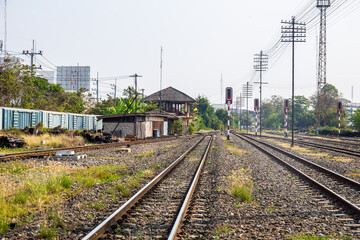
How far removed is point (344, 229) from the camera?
4656 mm

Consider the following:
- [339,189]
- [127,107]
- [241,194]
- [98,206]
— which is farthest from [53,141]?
[127,107]

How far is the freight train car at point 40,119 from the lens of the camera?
20078mm

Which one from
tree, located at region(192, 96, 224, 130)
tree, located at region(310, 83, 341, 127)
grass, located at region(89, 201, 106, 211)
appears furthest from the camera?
tree, located at region(192, 96, 224, 130)

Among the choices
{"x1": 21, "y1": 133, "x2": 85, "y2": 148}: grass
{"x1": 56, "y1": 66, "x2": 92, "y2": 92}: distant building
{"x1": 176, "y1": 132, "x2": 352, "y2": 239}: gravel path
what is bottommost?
{"x1": 176, "y1": 132, "x2": 352, "y2": 239}: gravel path

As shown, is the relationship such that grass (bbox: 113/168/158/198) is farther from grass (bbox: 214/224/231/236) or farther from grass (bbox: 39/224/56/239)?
grass (bbox: 214/224/231/236)

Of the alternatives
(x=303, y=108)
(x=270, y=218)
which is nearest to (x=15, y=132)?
(x=270, y=218)

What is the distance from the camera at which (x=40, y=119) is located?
23984 mm

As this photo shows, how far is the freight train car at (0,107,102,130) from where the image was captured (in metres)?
20.1

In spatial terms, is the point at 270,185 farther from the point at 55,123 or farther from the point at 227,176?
the point at 55,123

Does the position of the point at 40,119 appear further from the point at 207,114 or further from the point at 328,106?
the point at 328,106

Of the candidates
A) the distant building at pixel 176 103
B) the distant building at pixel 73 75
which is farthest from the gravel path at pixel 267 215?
the distant building at pixel 73 75

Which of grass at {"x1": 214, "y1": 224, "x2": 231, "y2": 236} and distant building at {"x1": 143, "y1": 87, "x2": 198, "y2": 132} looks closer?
grass at {"x1": 214, "y1": 224, "x2": 231, "y2": 236}

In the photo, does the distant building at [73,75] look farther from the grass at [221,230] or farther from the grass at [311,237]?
the grass at [311,237]

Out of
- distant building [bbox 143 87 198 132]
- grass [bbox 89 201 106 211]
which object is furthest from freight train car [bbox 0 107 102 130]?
distant building [bbox 143 87 198 132]
